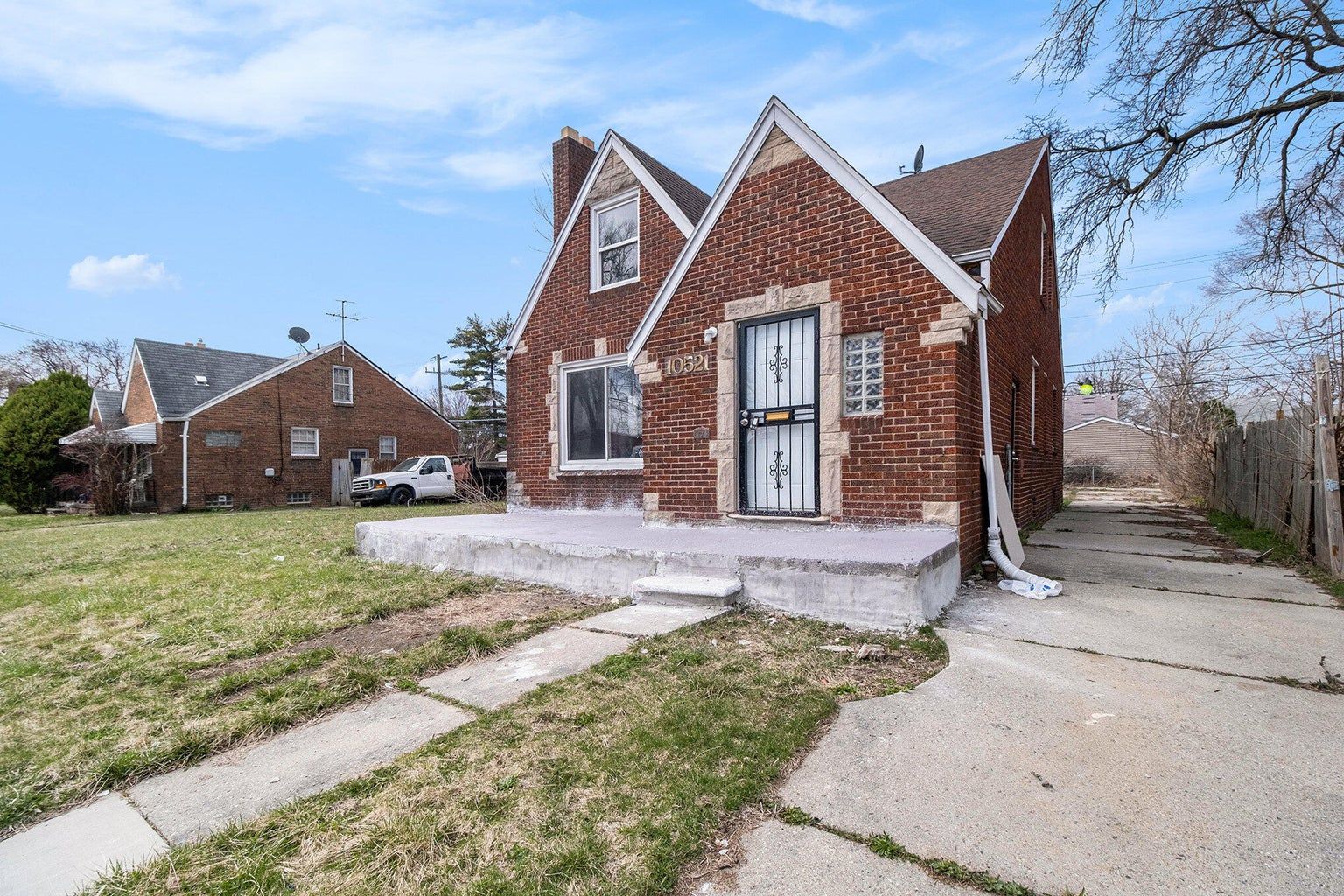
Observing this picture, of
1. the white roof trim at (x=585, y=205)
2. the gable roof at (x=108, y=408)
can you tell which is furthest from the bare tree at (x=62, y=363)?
the white roof trim at (x=585, y=205)

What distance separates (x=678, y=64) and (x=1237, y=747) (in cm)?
819

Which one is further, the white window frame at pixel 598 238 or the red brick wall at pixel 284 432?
the red brick wall at pixel 284 432

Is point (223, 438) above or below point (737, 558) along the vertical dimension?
above

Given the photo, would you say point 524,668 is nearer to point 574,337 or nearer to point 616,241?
point 574,337

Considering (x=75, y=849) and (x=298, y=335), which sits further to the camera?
(x=298, y=335)

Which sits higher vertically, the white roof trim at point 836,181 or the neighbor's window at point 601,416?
the white roof trim at point 836,181

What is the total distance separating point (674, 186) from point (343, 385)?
20.9 m

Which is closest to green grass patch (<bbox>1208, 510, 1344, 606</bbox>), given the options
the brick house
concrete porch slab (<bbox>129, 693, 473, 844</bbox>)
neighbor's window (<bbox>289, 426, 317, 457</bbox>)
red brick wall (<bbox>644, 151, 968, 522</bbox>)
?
red brick wall (<bbox>644, 151, 968, 522</bbox>)

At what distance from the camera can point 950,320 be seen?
5.75 meters

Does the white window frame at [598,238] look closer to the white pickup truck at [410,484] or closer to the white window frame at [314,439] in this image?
the white pickup truck at [410,484]

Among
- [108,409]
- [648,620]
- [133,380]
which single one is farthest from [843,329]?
[108,409]

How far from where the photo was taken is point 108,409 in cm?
2467

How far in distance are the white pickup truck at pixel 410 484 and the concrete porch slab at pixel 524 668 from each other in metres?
19.4

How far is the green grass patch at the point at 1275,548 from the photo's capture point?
586 cm
